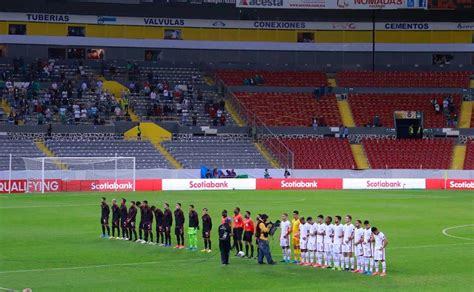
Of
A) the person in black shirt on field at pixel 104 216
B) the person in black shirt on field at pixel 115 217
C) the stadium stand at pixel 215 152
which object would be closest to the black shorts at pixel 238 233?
the person in black shirt on field at pixel 115 217

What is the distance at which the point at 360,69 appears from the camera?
321ft

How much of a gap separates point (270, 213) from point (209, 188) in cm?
2089

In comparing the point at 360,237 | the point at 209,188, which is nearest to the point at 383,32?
the point at 209,188

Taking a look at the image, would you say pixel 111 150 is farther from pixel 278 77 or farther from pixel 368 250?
pixel 368 250

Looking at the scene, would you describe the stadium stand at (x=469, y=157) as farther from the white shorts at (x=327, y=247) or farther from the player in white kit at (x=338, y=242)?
the player in white kit at (x=338, y=242)

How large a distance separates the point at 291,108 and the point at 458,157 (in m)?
15.9

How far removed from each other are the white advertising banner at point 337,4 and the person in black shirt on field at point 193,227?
52367 mm

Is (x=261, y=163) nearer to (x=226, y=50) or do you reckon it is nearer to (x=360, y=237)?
(x=226, y=50)

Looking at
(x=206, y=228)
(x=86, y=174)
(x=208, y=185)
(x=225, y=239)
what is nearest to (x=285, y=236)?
(x=225, y=239)

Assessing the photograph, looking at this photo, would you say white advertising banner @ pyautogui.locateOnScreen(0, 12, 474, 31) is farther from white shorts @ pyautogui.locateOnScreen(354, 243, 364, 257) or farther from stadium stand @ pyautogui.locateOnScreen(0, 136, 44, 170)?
white shorts @ pyautogui.locateOnScreen(354, 243, 364, 257)

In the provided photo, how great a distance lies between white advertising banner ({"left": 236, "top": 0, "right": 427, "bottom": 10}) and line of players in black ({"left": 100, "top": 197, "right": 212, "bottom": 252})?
47923 millimetres

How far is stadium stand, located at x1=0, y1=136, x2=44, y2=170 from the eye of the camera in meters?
70.2

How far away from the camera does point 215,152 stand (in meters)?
81.1

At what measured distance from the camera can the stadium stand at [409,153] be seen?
84.6 m
